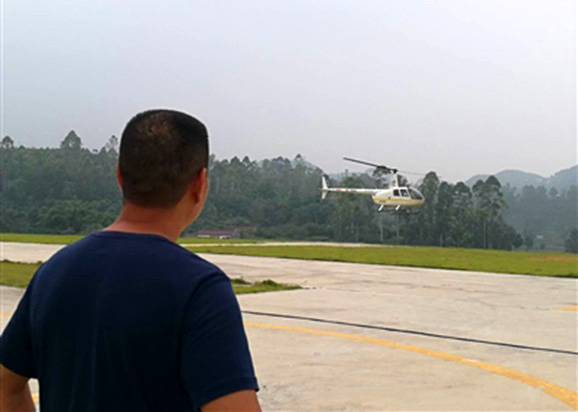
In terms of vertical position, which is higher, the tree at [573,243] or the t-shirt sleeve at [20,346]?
the tree at [573,243]

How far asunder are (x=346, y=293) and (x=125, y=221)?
46.0 ft

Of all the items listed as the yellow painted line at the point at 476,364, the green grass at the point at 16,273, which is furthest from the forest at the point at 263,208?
the yellow painted line at the point at 476,364

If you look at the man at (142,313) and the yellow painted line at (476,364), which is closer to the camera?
the man at (142,313)

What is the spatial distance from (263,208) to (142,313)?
355ft

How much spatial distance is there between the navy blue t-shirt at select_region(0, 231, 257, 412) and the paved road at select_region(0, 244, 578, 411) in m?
4.63

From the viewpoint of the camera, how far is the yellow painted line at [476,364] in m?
6.97

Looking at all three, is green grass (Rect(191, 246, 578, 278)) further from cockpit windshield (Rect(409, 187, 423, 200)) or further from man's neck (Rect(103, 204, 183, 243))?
man's neck (Rect(103, 204, 183, 243))

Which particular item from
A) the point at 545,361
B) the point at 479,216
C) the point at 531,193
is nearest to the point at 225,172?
the point at 479,216

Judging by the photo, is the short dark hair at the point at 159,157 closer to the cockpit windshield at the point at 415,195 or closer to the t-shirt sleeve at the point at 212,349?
the t-shirt sleeve at the point at 212,349

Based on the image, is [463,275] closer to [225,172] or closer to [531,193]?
[225,172]

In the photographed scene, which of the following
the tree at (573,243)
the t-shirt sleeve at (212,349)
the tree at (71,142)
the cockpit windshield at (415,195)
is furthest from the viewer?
the tree at (71,142)

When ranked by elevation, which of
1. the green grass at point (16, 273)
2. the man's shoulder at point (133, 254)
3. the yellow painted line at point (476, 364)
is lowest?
the yellow painted line at point (476, 364)

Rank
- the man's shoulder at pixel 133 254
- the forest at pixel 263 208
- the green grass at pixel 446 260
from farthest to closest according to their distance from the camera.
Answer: the forest at pixel 263 208 < the green grass at pixel 446 260 < the man's shoulder at pixel 133 254

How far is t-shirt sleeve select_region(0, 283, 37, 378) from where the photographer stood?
1.94m
